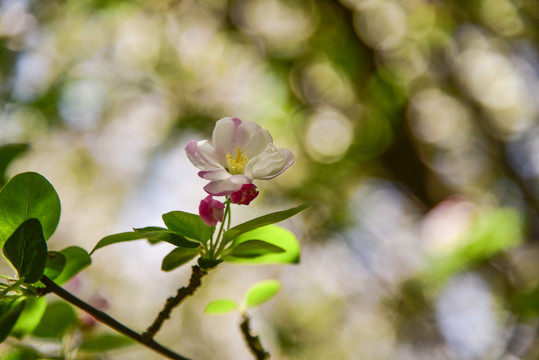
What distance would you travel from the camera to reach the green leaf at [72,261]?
20.8 inches

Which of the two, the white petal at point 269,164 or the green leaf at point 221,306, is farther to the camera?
the green leaf at point 221,306

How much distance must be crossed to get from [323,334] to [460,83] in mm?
1160

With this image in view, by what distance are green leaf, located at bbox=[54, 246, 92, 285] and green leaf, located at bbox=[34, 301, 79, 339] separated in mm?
168

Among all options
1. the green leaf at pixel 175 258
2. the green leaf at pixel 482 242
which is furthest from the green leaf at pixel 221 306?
the green leaf at pixel 482 242

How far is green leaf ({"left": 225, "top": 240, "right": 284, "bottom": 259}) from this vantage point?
0.50 meters

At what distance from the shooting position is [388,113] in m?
2.02

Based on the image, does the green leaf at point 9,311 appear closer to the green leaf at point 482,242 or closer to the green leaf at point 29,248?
the green leaf at point 29,248

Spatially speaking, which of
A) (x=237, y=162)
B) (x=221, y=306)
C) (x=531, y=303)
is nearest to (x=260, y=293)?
(x=221, y=306)

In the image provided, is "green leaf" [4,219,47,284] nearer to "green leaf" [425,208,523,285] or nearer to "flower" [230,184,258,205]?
"flower" [230,184,258,205]

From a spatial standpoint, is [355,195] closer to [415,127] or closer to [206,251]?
[415,127]

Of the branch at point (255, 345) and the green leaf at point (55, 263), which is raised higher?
the green leaf at point (55, 263)

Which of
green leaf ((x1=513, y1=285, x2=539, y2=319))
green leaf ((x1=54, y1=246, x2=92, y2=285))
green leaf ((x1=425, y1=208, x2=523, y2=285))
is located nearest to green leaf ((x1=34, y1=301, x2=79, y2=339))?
green leaf ((x1=54, y1=246, x2=92, y2=285))

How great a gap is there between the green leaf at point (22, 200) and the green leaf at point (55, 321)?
9.1 inches

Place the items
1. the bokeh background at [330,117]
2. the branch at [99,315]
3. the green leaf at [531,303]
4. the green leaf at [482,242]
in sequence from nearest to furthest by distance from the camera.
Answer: the branch at [99,315] < the green leaf at [531,303] < the green leaf at [482,242] < the bokeh background at [330,117]
